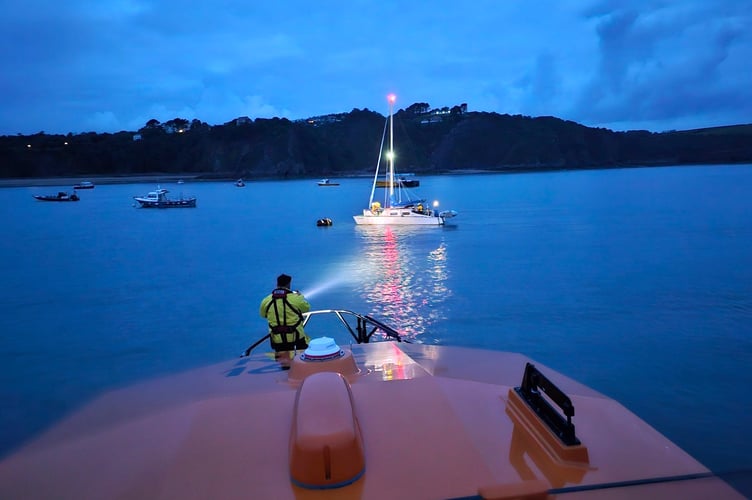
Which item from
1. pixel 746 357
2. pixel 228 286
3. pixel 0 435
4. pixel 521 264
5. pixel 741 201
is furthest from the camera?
pixel 741 201

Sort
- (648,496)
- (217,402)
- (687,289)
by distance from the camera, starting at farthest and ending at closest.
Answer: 1. (687,289)
2. (217,402)
3. (648,496)

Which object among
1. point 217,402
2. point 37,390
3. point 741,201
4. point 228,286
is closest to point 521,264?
point 228,286

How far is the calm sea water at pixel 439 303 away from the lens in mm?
10219

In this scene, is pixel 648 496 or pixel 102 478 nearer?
pixel 648 496

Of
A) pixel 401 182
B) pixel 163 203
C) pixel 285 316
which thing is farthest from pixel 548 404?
pixel 163 203

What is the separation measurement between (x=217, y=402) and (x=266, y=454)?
0.71 meters

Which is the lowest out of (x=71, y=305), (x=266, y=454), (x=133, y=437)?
(x=71, y=305)

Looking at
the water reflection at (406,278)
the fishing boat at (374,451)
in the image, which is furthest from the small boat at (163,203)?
the fishing boat at (374,451)

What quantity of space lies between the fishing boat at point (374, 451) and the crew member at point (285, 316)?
225 cm

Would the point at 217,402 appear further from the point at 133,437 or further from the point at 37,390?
the point at 37,390

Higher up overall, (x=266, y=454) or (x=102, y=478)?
(x=266, y=454)

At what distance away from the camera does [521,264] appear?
2503 centimetres

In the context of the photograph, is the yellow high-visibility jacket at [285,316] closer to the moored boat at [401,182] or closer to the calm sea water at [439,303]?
the calm sea water at [439,303]

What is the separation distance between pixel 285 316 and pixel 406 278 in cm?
1605
